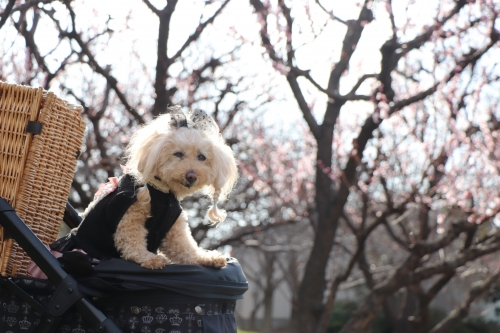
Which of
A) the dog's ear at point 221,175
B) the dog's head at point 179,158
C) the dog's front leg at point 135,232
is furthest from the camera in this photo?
the dog's ear at point 221,175

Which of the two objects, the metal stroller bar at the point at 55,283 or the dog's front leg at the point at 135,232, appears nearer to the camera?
the metal stroller bar at the point at 55,283

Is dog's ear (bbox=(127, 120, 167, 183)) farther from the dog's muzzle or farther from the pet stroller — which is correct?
the pet stroller

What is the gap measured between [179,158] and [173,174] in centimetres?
8

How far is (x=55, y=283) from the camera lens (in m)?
1.96

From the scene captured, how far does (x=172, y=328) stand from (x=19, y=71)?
224 inches

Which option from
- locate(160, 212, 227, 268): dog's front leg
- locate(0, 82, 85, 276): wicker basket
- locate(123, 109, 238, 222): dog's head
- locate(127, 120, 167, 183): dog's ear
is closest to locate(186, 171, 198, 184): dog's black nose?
locate(123, 109, 238, 222): dog's head

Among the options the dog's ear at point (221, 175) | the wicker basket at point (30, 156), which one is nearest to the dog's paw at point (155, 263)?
the dog's ear at point (221, 175)

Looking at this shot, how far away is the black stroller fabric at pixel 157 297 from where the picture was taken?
1953 mm

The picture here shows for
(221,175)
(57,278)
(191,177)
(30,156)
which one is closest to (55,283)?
(57,278)

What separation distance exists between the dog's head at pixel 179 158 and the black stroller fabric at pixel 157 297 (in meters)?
0.37

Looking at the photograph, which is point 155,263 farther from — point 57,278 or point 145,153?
point 145,153

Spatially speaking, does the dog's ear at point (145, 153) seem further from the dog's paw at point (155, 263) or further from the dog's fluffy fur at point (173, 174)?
the dog's paw at point (155, 263)

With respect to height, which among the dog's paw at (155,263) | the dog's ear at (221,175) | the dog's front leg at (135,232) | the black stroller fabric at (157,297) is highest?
the dog's ear at (221,175)

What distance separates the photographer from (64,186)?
7.95 feet
